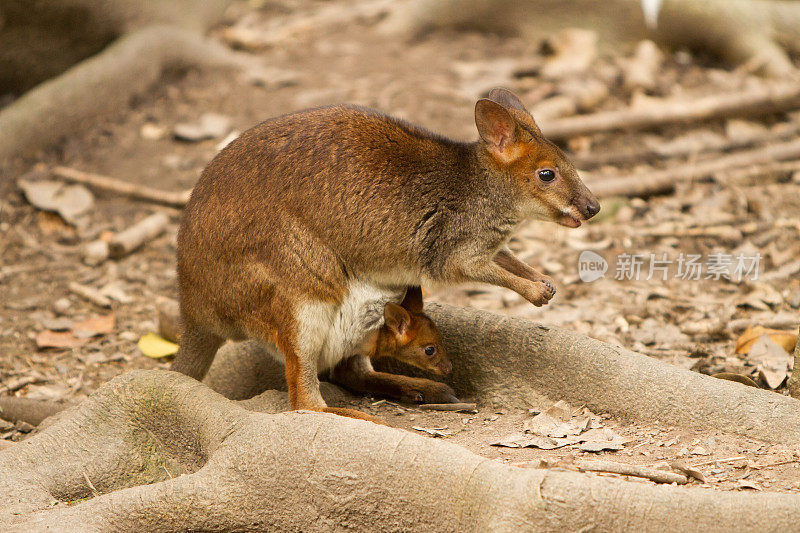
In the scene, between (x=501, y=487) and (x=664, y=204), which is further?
(x=664, y=204)

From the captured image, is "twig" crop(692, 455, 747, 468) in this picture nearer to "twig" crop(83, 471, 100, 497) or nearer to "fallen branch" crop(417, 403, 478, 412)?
"fallen branch" crop(417, 403, 478, 412)

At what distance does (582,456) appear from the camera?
3441mm

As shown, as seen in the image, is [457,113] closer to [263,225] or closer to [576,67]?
[576,67]

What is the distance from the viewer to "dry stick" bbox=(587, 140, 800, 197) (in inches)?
298

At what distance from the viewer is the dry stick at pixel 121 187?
7.60 metres

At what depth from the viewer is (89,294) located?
6.45 meters

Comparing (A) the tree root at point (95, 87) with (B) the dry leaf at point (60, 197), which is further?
(A) the tree root at point (95, 87)

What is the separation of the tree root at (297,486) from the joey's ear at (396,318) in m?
0.94

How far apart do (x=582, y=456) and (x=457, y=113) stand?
557 cm

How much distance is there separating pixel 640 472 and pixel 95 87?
270 inches

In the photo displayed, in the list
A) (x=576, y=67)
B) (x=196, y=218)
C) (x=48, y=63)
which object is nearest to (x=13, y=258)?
(x=48, y=63)

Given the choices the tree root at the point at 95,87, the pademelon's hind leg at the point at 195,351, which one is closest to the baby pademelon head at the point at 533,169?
the pademelon's hind leg at the point at 195,351

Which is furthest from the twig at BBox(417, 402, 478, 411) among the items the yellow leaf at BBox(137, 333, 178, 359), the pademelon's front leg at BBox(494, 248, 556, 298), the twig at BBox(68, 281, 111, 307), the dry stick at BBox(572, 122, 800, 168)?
the dry stick at BBox(572, 122, 800, 168)

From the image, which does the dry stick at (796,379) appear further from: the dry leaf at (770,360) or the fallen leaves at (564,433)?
the fallen leaves at (564,433)
